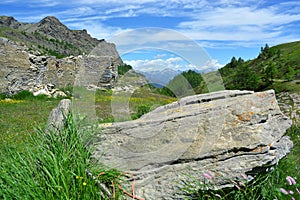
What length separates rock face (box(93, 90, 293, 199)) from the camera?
16.6 ft

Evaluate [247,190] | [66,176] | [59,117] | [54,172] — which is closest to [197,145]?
[247,190]

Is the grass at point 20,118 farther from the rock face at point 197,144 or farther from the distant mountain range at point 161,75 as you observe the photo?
the rock face at point 197,144

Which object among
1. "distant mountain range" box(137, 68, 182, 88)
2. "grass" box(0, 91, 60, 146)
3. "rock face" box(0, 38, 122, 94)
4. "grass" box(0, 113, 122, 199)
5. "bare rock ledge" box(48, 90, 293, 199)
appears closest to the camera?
"grass" box(0, 113, 122, 199)

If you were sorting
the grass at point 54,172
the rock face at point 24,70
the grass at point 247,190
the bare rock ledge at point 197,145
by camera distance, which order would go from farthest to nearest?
the rock face at point 24,70 → the bare rock ledge at point 197,145 → the grass at point 247,190 → the grass at point 54,172

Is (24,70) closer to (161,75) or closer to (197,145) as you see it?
(161,75)

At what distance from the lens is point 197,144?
533 centimetres

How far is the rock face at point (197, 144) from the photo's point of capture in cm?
505

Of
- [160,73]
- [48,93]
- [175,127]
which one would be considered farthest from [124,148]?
[48,93]

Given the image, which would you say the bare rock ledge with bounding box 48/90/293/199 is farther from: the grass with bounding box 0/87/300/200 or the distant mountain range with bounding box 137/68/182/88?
the distant mountain range with bounding box 137/68/182/88

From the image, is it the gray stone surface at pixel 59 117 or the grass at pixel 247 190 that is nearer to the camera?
the grass at pixel 247 190

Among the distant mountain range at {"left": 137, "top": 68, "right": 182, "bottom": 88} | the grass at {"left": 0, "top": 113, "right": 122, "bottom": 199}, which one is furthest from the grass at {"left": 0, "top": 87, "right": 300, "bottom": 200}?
the distant mountain range at {"left": 137, "top": 68, "right": 182, "bottom": 88}

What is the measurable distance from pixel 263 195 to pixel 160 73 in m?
2.77

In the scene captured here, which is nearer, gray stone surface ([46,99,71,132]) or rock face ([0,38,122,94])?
gray stone surface ([46,99,71,132])

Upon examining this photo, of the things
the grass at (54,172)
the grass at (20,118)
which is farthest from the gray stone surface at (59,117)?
the grass at (20,118)
